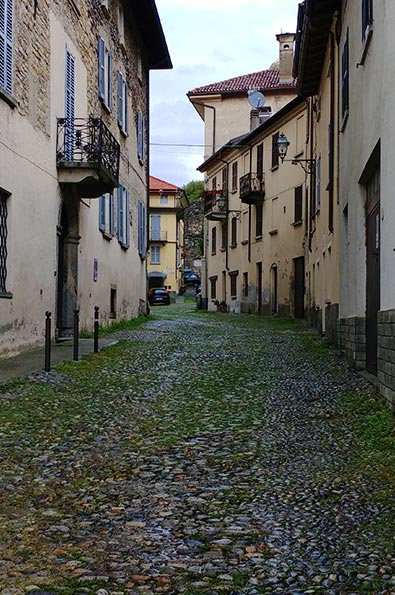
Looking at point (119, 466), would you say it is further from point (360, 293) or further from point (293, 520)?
point (360, 293)

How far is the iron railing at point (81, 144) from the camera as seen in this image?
14516 mm

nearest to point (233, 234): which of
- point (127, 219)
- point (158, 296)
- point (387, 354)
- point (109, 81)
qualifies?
point (158, 296)

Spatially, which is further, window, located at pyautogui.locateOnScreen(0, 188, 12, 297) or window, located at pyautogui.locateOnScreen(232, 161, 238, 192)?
window, located at pyautogui.locateOnScreen(232, 161, 238, 192)

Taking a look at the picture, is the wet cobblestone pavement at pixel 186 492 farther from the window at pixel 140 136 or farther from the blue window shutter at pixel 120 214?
the window at pixel 140 136

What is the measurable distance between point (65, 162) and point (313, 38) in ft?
20.4

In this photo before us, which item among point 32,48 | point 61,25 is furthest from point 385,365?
point 61,25

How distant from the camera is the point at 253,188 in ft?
114

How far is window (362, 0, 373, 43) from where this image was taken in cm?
903

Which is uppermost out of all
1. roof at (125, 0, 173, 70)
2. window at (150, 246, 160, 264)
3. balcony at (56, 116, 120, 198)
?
roof at (125, 0, 173, 70)

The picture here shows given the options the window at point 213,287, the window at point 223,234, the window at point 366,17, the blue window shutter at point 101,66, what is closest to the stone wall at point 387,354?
the window at point 366,17

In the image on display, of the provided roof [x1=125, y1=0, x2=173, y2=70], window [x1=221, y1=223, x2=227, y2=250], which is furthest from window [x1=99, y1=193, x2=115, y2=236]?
window [x1=221, y1=223, x2=227, y2=250]

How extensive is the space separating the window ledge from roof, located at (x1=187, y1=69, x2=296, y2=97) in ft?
109

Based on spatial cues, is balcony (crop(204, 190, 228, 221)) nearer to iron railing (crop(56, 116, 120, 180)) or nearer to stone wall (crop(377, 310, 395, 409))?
iron railing (crop(56, 116, 120, 180))

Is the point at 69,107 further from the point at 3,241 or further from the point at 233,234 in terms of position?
the point at 233,234
